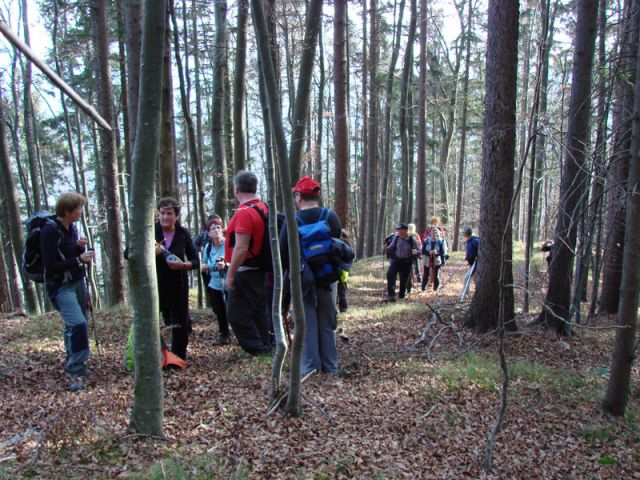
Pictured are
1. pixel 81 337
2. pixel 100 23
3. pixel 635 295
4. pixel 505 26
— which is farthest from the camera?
pixel 100 23

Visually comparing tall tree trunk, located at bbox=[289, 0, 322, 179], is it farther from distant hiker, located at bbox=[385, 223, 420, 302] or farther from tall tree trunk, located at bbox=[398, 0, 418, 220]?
tall tree trunk, located at bbox=[398, 0, 418, 220]

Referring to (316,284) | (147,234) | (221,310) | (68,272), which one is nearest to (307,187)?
(316,284)

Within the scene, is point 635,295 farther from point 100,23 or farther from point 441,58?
point 441,58

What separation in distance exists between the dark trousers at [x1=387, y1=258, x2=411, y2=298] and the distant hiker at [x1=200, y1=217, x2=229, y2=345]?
5423 mm

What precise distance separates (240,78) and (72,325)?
20.8ft

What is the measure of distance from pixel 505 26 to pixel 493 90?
0.92 meters

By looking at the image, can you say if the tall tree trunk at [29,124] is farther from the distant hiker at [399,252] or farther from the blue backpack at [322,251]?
the blue backpack at [322,251]

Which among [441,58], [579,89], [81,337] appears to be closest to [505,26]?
[579,89]

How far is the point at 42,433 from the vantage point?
10.6 feet

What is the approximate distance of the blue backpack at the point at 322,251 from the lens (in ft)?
15.5

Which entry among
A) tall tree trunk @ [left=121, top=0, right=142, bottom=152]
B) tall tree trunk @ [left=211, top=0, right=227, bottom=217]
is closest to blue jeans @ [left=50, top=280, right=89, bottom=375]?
tall tree trunk @ [left=121, top=0, right=142, bottom=152]

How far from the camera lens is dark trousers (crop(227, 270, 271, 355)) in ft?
17.0

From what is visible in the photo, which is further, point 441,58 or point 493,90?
point 441,58

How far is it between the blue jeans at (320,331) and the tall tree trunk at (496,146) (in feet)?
9.34
